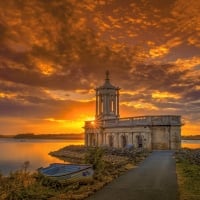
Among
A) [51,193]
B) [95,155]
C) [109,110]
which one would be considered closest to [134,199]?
[51,193]

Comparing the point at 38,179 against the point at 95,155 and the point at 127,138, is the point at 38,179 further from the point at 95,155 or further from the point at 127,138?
→ the point at 127,138

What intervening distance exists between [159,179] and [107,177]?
3.69 metres

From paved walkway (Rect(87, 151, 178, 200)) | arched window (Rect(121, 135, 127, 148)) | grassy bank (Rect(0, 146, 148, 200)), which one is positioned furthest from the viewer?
arched window (Rect(121, 135, 127, 148))

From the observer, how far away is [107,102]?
7306 cm

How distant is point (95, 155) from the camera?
27.0 m

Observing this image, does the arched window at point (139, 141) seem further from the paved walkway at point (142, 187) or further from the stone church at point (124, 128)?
the paved walkway at point (142, 187)

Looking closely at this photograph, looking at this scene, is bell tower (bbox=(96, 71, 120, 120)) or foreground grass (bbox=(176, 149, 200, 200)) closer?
foreground grass (bbox=(176, 149, 200, 200))

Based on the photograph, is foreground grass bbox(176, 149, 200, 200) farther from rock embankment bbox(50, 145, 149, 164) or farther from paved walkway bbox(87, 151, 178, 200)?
rock embankment bbox(50, 145, 149, 164)

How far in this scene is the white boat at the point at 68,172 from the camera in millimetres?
21828

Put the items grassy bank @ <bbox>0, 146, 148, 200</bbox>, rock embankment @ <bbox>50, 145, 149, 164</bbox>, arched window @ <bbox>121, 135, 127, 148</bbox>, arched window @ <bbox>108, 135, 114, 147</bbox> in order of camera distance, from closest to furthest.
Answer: grassy bank @ <bbox>0, 146, 148, 200</bbox> < rock embankment @ <bbox>50, 145, 149, 164</bbox> < arched window @ <bbox>121, 135, 127, 148</bbox> < arched window @ <bbox>108, 135, 114, 147</bbox>

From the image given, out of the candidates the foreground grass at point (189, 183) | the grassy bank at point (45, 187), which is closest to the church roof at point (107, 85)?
the foreground grass at point (189, 183)

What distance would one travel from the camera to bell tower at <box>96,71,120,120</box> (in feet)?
240

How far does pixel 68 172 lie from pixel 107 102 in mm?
51247

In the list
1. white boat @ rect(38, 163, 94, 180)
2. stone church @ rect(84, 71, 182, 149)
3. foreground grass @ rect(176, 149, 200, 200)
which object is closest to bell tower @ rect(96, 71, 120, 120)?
stone church @ rect(84, 71, 182, 149)
